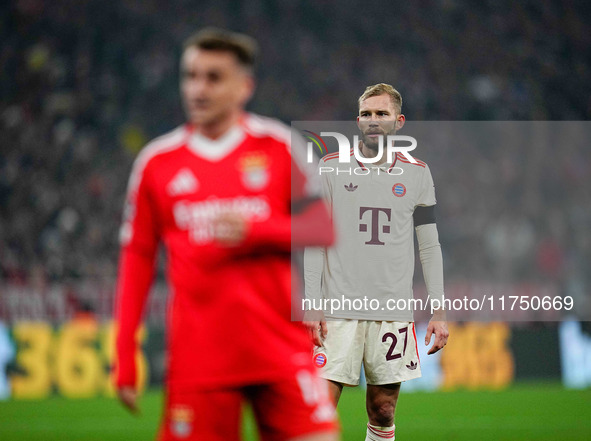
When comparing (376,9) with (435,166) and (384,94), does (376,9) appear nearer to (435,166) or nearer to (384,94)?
(435,166)

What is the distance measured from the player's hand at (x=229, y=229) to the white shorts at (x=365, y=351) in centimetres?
224

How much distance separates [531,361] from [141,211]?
12195 mm

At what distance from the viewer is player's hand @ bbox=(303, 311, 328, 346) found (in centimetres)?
489

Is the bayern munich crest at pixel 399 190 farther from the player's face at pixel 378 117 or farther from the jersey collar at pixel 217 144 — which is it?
the jersey collar at pixel 217 144

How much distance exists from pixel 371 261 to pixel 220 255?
219cm

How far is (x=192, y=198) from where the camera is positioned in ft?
10.2

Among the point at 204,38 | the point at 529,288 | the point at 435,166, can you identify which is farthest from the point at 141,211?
the point at 435,166

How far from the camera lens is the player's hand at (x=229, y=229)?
2.94 m

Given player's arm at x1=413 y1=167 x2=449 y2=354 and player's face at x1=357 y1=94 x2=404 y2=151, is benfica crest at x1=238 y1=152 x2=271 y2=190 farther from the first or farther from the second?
player's arm at x1=413 y1=167 x2=449 y2=354

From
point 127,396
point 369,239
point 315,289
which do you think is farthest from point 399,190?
point 127,396

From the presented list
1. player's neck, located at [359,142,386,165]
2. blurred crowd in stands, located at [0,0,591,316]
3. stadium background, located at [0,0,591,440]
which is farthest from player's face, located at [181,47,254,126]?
blurred crowd in stands, located at [0,0,591,316]

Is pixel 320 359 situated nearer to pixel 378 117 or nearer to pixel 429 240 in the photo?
pixel 429 240

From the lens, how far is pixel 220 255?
9.96 ft

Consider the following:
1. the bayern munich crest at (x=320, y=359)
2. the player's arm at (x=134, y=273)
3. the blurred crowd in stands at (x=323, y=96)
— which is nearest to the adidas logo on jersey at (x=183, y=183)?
the player's arm at (x=134, y=273)
